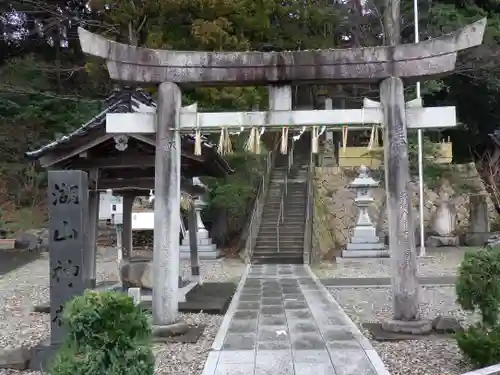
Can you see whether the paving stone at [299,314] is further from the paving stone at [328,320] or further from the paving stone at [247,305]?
the paving stone at [247,305]

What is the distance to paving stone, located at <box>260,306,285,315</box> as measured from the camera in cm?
860

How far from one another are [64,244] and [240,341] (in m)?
2.56

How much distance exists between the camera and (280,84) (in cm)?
773

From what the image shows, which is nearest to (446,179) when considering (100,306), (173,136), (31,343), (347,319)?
(347,319)

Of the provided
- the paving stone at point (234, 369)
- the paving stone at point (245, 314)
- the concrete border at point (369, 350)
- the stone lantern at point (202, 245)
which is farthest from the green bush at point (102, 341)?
the stone lantern at point (202, 245)

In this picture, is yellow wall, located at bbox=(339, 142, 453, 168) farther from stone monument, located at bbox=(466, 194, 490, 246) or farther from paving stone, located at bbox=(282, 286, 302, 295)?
paving stone, located at bbox=(282, 286, 302, 295)

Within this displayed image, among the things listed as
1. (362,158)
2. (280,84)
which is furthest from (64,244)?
(362,158)

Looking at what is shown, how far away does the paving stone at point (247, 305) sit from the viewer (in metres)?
9.12

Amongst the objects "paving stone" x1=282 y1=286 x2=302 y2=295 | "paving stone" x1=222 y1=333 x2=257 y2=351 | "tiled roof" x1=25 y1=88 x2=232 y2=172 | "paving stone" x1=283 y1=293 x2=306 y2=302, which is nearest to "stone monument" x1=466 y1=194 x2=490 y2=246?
Answer: "paving stone" x1=282 y1=286 x2=302 y2=295

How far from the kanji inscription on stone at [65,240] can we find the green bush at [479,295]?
4.29 meters

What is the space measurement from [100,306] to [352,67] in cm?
519

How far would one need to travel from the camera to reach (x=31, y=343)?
286 inches

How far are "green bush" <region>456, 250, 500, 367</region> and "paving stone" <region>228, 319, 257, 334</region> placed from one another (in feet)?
9.48

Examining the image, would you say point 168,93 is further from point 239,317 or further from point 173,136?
point 239,317
